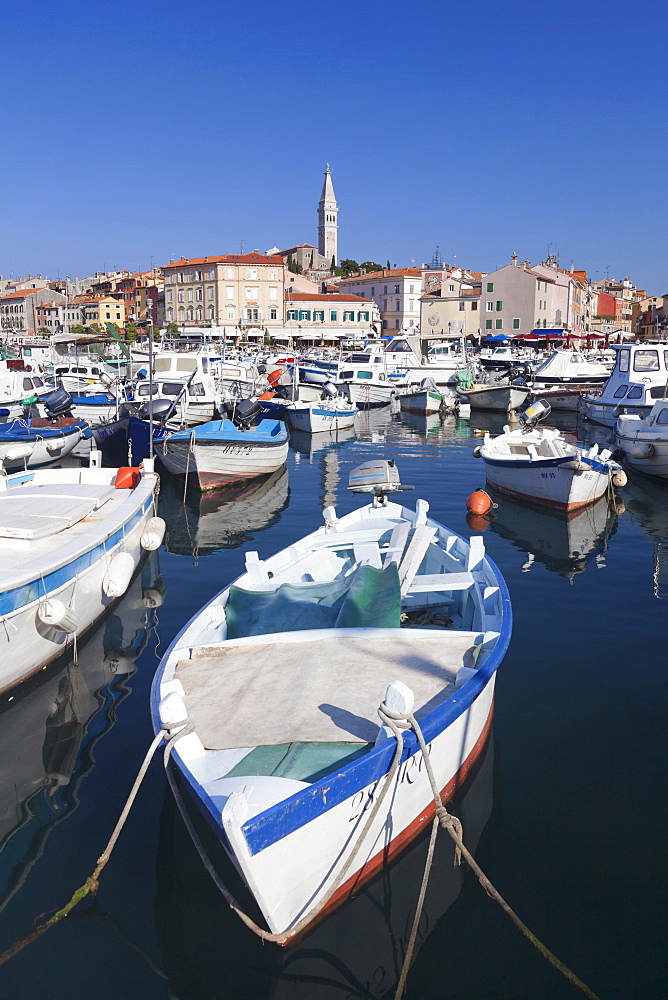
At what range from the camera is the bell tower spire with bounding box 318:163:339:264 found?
160125 millimetres

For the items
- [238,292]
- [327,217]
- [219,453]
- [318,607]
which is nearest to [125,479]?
[219,453]

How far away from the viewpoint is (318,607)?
6.75 m

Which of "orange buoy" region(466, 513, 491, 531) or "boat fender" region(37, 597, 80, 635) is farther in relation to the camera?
"orange buoy" region(466, 513, 491, 531)

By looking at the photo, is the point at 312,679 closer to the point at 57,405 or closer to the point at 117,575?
the point at 117,575

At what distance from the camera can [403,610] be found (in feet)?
26.5

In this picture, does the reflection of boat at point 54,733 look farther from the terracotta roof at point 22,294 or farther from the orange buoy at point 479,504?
the terracotta roof at point 22,294

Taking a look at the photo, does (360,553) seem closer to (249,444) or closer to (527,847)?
(527,847)

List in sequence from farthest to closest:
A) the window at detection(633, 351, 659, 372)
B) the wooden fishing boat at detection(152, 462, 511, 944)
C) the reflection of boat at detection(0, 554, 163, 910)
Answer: the window at detection(633, 351, 659, 372) < the reflection of boat at detection(0, 554, 163, 910) < the wooden fishing boat at detection(152, 462, 511, 944)

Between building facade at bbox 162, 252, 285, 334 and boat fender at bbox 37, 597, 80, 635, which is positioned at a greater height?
building facade at bbox 162, 252, 285, 334

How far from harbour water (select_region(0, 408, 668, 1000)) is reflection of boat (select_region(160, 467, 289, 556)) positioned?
3.61 meters

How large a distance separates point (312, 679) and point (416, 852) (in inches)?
56.8

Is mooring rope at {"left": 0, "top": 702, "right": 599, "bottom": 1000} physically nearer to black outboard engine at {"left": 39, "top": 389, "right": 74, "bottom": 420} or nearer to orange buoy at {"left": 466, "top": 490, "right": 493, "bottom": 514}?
orange buoy at {"left": 466, "top": 490, "right": 493, "bottom": 514}

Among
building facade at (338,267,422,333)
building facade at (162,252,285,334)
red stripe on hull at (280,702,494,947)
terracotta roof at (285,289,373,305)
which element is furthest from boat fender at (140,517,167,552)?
terracotta roof at (285,289,373,305)

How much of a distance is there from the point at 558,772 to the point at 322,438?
74.5ft
